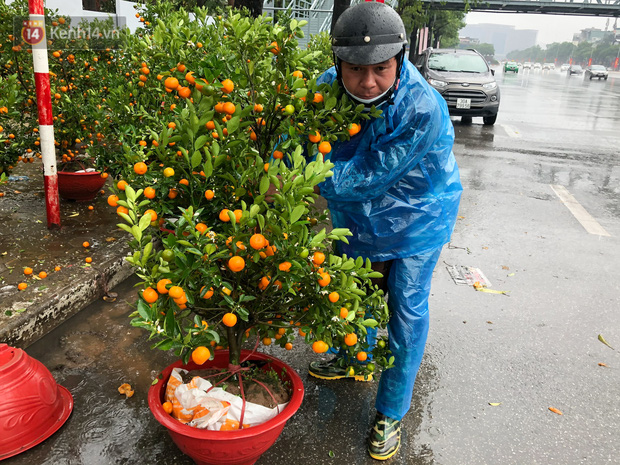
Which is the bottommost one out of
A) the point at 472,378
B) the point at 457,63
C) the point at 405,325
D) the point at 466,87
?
the point at 472,378

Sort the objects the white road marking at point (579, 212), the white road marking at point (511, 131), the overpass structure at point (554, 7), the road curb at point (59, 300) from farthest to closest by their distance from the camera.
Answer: the overpass structure at point (554, 7) → the white road marking at point (511, 131) → the white road marking at point (579, 212) → the road curb at point (59, 300)

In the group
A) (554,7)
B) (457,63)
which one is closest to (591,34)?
(554,7)

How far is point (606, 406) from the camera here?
113 inches

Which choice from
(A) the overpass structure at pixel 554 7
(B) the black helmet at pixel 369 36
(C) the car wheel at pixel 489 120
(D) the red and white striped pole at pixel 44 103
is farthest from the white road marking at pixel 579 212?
(A) the overpass structure at pixel 554 7

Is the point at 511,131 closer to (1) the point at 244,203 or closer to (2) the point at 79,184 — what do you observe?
(2) the point at 79,184

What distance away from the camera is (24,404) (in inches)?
90.0

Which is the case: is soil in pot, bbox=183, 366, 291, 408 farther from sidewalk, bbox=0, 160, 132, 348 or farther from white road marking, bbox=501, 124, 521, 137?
white road marking, bbox=501, 124, 521, 137

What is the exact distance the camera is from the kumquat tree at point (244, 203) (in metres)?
1.76

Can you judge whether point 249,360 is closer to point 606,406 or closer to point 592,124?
point 606,406

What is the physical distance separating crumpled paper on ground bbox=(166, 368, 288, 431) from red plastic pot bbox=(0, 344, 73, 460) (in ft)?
2.08

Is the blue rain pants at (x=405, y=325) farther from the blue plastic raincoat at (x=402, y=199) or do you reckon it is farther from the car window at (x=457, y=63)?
the car window at (x=457, y=63)

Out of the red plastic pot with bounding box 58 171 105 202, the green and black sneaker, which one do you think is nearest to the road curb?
the red plastic pot with bounding box 58 171 105 202

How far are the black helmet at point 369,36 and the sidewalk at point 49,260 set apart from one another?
227cm

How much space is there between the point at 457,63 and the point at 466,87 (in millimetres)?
1947
